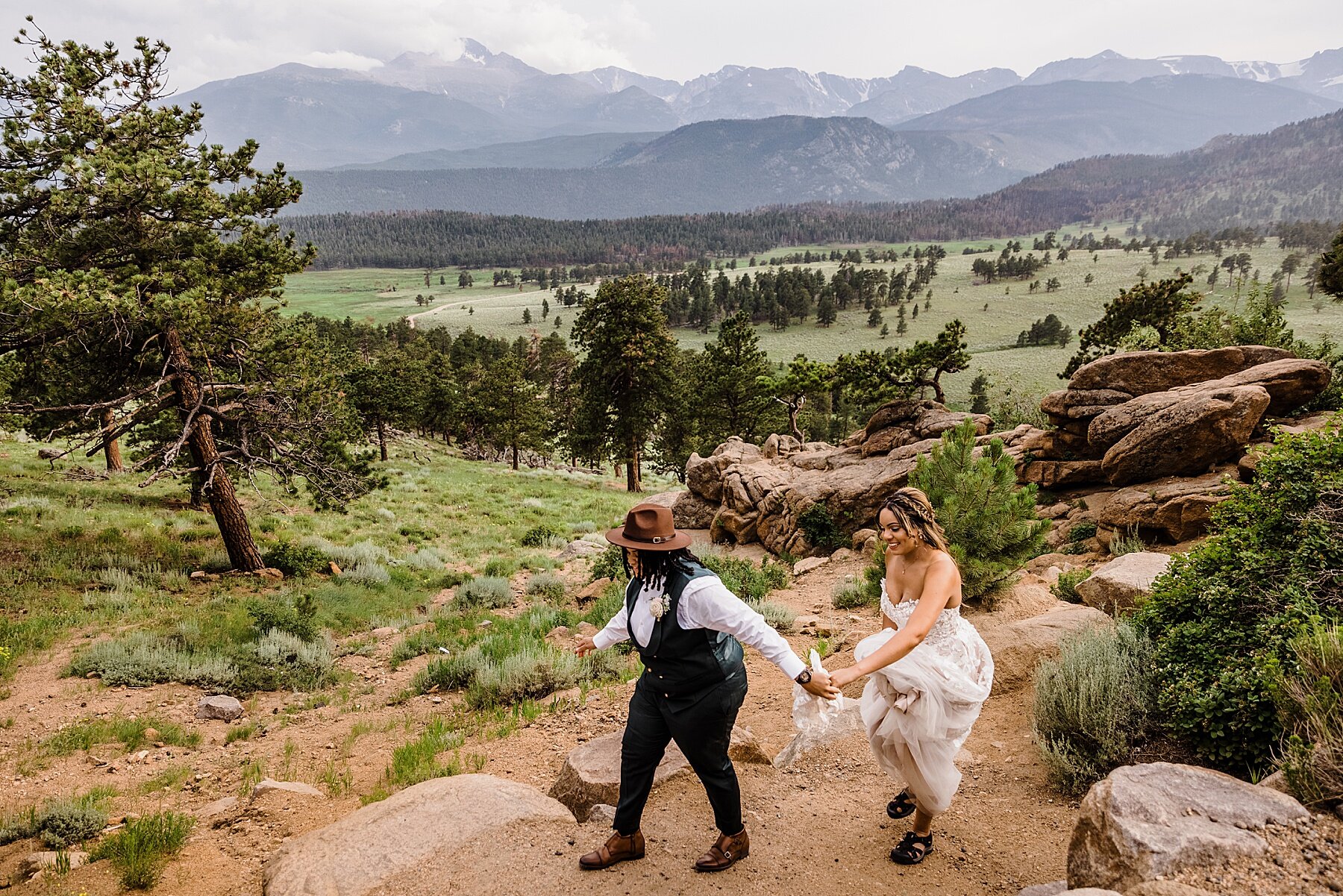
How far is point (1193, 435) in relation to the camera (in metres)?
12.2

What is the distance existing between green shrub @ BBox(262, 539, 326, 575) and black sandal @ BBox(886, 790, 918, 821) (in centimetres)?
1392

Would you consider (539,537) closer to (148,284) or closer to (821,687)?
(148,284)

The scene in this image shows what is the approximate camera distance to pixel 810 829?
4.94 metres

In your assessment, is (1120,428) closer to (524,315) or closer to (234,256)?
(234,256)

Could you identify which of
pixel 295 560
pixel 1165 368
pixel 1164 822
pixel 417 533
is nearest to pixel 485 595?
pixel 295 560

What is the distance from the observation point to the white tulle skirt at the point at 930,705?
418 centimetres

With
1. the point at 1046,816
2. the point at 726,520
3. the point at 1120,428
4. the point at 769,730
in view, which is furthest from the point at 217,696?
the point at 1120,428

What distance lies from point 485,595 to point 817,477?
30.7 ft

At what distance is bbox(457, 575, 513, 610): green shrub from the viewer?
44.1ft

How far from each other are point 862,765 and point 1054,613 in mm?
3307

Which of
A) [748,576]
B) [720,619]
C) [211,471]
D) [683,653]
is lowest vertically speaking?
[748,576]

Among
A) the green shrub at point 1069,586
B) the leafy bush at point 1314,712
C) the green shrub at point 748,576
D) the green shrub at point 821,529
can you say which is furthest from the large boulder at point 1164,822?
the green shrub at point 821,529

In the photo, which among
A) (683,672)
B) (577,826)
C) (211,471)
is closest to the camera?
(683,672)

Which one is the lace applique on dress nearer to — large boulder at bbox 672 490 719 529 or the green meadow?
large boulder at bbox 672 490 719 529
